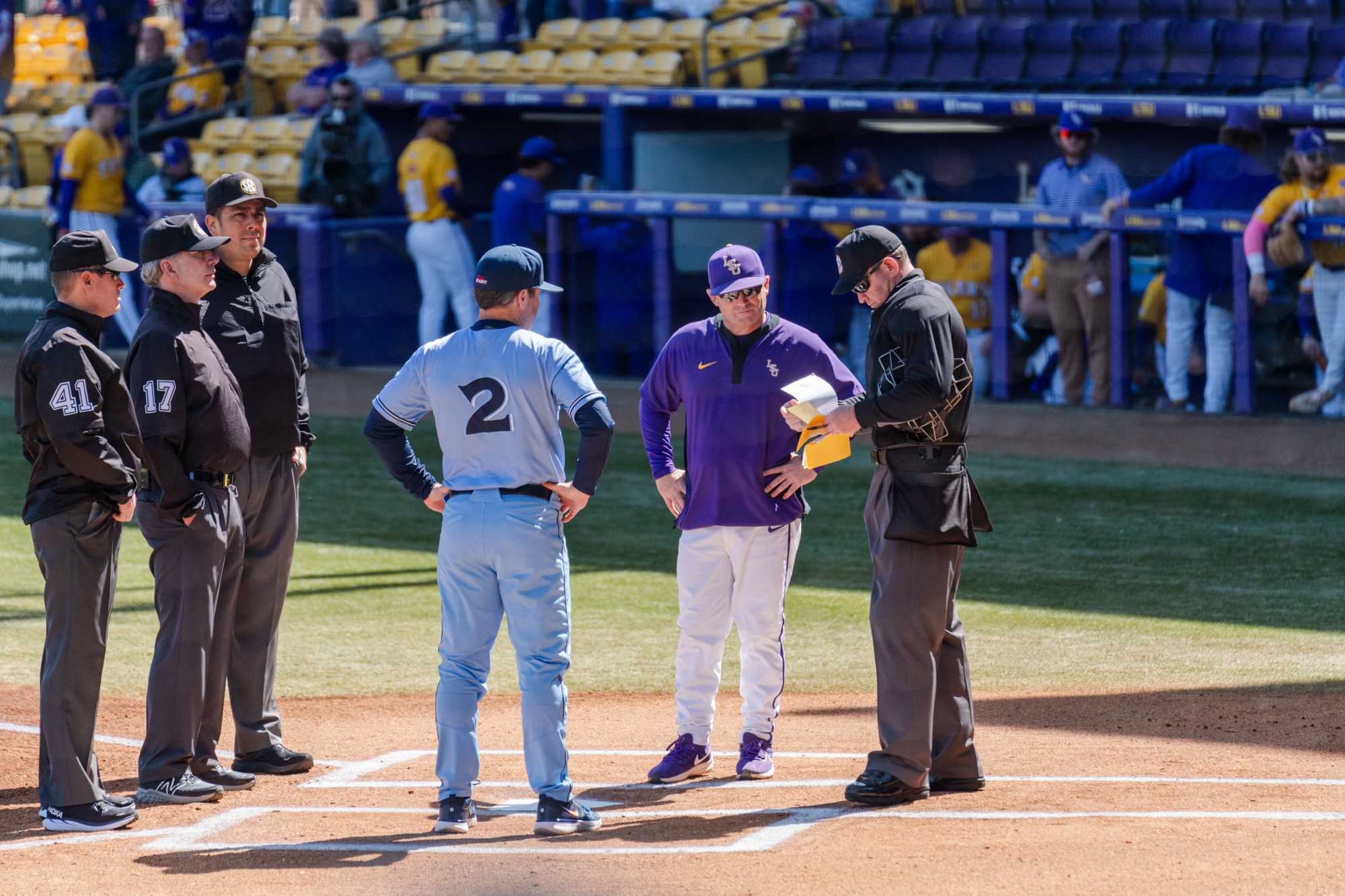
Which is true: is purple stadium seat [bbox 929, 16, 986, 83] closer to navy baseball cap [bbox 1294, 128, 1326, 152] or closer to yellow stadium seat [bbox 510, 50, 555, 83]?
yellow stadium seat [bbox 510, 50, 555, 83]

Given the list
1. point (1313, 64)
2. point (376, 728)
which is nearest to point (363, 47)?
point (1313, 64)

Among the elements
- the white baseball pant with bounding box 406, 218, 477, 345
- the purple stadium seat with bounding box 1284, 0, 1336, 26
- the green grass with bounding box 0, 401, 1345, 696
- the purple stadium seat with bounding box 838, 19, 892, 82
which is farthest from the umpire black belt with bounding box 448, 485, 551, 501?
the purple stadium seat with bounding box 838, 19, 892, 82

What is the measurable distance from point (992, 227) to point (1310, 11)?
4.71 m

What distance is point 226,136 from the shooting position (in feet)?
62.6

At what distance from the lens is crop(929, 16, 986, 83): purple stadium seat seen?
16.8 meters

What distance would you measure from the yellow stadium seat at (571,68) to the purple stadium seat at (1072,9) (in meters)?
4.28

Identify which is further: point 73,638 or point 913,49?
point 913,49

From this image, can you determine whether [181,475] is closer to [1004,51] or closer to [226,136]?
[1004,51]

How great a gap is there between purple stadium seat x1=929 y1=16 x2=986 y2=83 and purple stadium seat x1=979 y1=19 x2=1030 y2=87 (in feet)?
0.27

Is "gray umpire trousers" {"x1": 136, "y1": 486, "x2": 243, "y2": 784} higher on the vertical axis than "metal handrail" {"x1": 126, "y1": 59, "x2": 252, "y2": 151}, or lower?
lower

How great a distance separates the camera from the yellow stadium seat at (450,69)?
59.3 feet

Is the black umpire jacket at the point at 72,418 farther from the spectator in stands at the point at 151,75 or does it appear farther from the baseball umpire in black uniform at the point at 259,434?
the spectator in stands at the point at 151,75

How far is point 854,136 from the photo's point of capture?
1734cm

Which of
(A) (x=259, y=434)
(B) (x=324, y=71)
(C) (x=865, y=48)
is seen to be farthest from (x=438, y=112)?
(A) (x=259, y=434)
